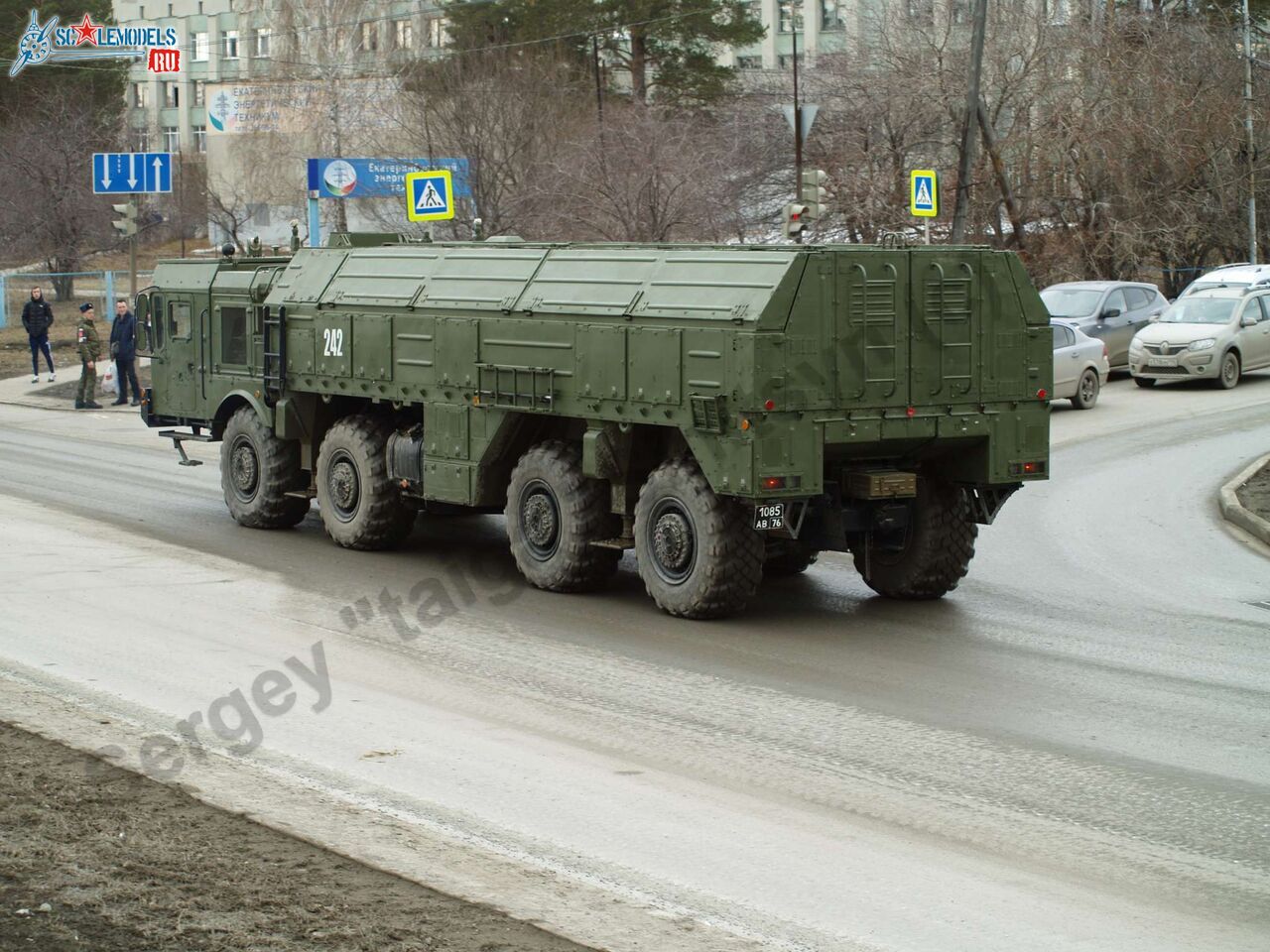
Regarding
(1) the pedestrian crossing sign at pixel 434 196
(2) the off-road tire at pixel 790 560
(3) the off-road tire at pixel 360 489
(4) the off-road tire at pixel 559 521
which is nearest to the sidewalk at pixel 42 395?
(1) the pedestrian crossing sign at pixel 434 196

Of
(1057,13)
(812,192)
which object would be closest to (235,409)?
(812,192)

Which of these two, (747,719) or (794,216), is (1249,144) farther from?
(747,719)

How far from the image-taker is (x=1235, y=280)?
105 ft

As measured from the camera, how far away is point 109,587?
12797mm

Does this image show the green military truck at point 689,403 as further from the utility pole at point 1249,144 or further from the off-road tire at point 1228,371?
the utility pole at point 1249,144

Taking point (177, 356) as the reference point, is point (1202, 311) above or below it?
above

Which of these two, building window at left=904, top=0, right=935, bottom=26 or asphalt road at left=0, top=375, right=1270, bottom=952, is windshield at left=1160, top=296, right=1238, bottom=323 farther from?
building window at left=904, top=0, right=935, bottom=26

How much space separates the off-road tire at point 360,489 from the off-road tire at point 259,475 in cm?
76

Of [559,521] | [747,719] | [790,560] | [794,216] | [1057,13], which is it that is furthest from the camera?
[1057,13]

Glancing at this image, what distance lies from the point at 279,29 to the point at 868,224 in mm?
28990

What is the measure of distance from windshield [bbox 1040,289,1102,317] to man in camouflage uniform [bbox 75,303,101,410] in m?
16.6

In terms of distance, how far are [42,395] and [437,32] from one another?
42.9 metres

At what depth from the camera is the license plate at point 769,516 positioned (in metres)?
11.4

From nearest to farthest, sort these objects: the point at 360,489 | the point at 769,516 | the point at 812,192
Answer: the point at 769,516 → the point at 360,489 → the point at 812,192
